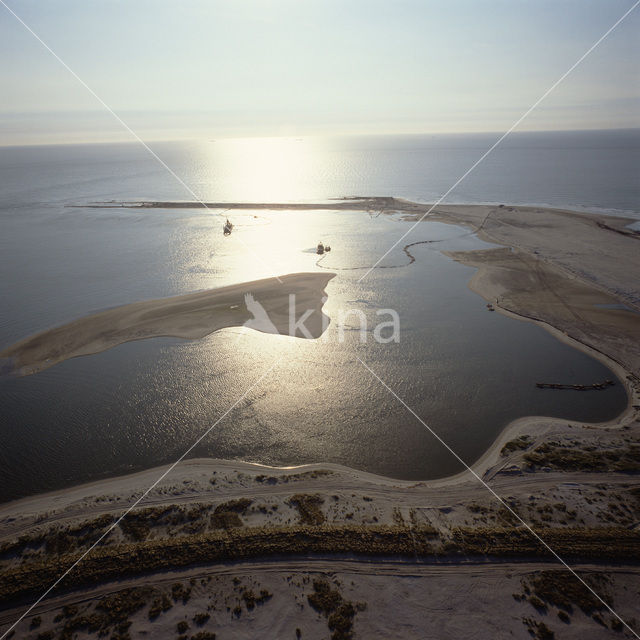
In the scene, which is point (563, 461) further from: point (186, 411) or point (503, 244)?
point (503, 244)

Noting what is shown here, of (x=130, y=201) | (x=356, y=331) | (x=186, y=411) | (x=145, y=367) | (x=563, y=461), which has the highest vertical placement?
(x=130, y=201)

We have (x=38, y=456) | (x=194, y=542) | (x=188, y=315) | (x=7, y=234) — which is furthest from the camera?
(x=7, y=234)

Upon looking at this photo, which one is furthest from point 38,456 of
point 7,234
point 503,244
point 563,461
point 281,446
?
point 7,234

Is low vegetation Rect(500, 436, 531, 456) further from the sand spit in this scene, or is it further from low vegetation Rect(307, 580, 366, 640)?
the sand spit

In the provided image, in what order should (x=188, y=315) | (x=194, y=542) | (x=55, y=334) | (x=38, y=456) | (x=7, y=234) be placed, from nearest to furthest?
(x=194, y=542), (x=38, y=456), (x=55, y=334), (x=188, y=315), (x=7, y=234)

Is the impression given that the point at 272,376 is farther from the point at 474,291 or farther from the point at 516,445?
the point at 474,291

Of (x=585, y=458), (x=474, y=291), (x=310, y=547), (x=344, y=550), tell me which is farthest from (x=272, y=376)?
(x=474, y=291)

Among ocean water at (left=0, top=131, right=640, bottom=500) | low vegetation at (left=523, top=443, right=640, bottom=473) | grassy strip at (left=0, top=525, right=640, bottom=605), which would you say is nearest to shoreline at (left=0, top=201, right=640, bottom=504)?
ocean water at (left=0, top=131, right=640, bottom=500)
